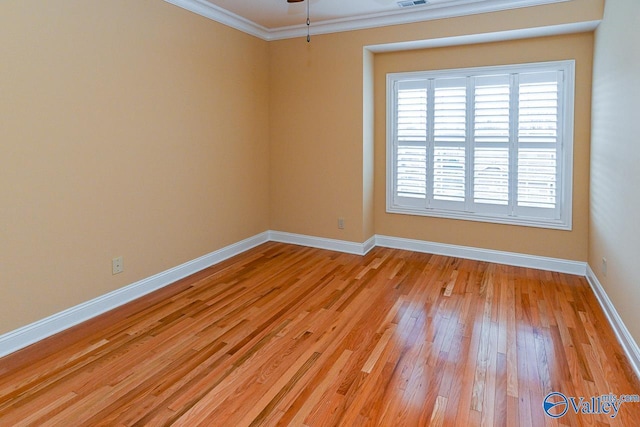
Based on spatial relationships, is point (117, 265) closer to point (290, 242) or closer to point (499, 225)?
point (290, 242)

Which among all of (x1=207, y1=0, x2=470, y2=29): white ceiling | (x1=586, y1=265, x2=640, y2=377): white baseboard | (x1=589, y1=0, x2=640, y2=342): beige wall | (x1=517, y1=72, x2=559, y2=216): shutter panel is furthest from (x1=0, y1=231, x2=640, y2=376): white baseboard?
(x1=207, y1=0, x2=470, y2=29): white ceiling

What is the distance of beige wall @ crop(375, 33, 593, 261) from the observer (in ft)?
12.7

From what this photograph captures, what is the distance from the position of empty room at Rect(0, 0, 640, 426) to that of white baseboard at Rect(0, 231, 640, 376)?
0.02 meters

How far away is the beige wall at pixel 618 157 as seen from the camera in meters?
2.49

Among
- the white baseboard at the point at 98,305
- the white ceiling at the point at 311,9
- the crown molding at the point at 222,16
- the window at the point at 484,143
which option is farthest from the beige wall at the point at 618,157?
the white baseboard at the point at 98,305

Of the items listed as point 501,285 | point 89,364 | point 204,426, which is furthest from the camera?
point 501,285

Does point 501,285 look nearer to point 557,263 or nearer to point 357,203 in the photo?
point 557,263

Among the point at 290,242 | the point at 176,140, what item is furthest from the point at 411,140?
the point at 176,140

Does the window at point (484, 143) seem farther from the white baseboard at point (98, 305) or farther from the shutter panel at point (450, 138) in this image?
the white baseboard at point (98, 305)

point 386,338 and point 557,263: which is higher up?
→ point 557,263

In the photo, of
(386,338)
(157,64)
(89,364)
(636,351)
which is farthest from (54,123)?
(636,351)

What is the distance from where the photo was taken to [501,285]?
12.5 ft

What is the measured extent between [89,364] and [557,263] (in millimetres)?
4225

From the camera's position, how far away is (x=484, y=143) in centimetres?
434
